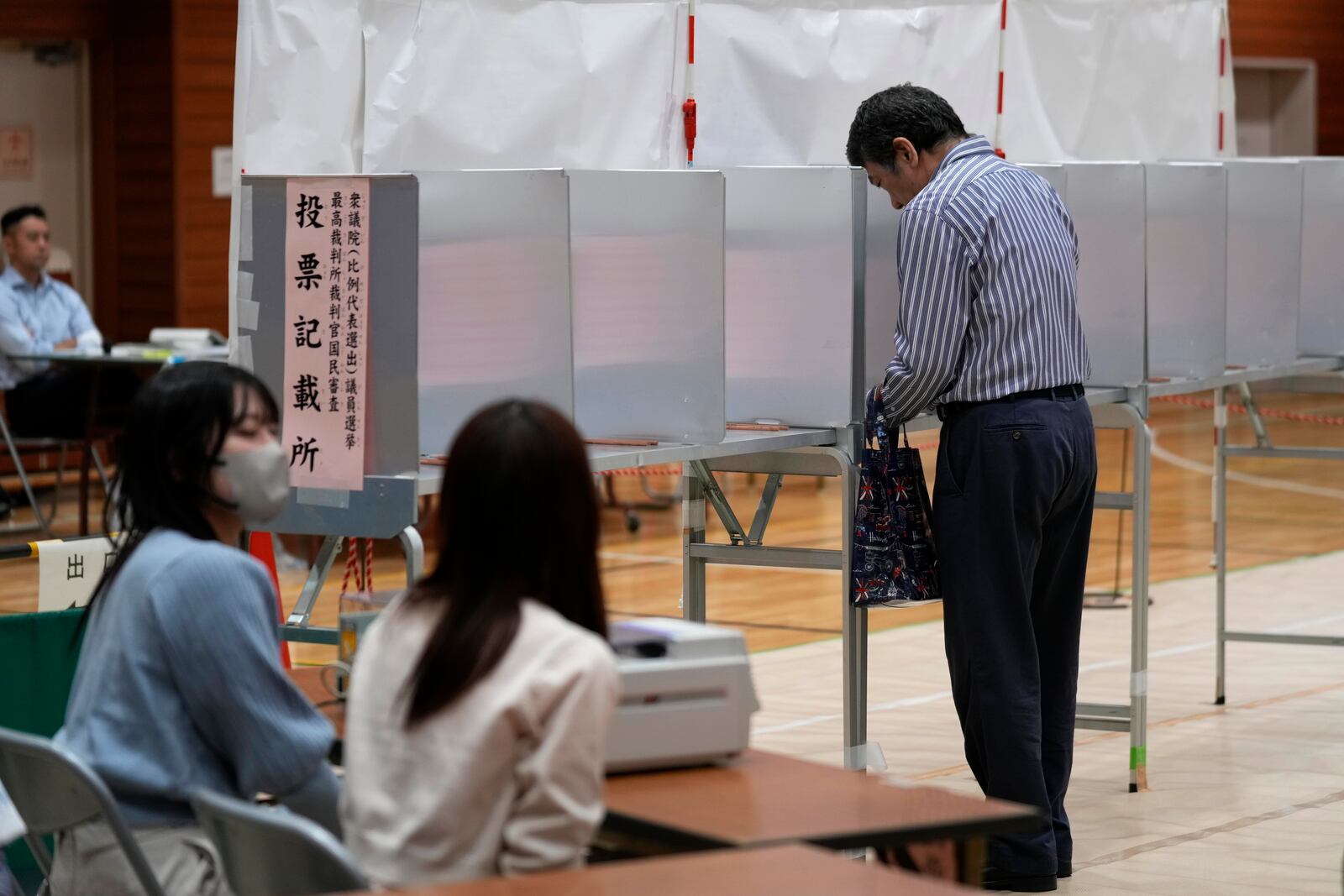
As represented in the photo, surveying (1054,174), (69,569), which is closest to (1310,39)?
(1054,174)

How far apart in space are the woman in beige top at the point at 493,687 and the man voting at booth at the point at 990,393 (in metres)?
1.82

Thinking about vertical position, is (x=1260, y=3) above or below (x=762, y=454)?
above

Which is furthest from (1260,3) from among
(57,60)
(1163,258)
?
(1163,258)

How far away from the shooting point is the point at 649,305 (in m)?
3.84

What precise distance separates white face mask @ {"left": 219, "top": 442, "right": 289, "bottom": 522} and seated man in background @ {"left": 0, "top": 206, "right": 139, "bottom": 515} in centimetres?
587

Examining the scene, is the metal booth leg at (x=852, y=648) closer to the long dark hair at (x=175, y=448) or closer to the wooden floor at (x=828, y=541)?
the wooden floor at (x=828, y=541)

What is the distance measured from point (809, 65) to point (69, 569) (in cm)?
212

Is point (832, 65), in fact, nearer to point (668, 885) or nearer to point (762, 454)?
point (762, 454)

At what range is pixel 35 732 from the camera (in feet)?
10.9

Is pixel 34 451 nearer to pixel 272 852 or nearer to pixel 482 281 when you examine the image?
pixel 482 281

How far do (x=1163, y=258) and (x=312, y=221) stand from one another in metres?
2.51

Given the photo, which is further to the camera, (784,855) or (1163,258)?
(1163,258)

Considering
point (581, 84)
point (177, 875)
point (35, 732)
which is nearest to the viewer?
point (177, 875)

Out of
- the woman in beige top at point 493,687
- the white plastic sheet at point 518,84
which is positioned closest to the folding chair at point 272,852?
the woman in beige top at point 493,687
